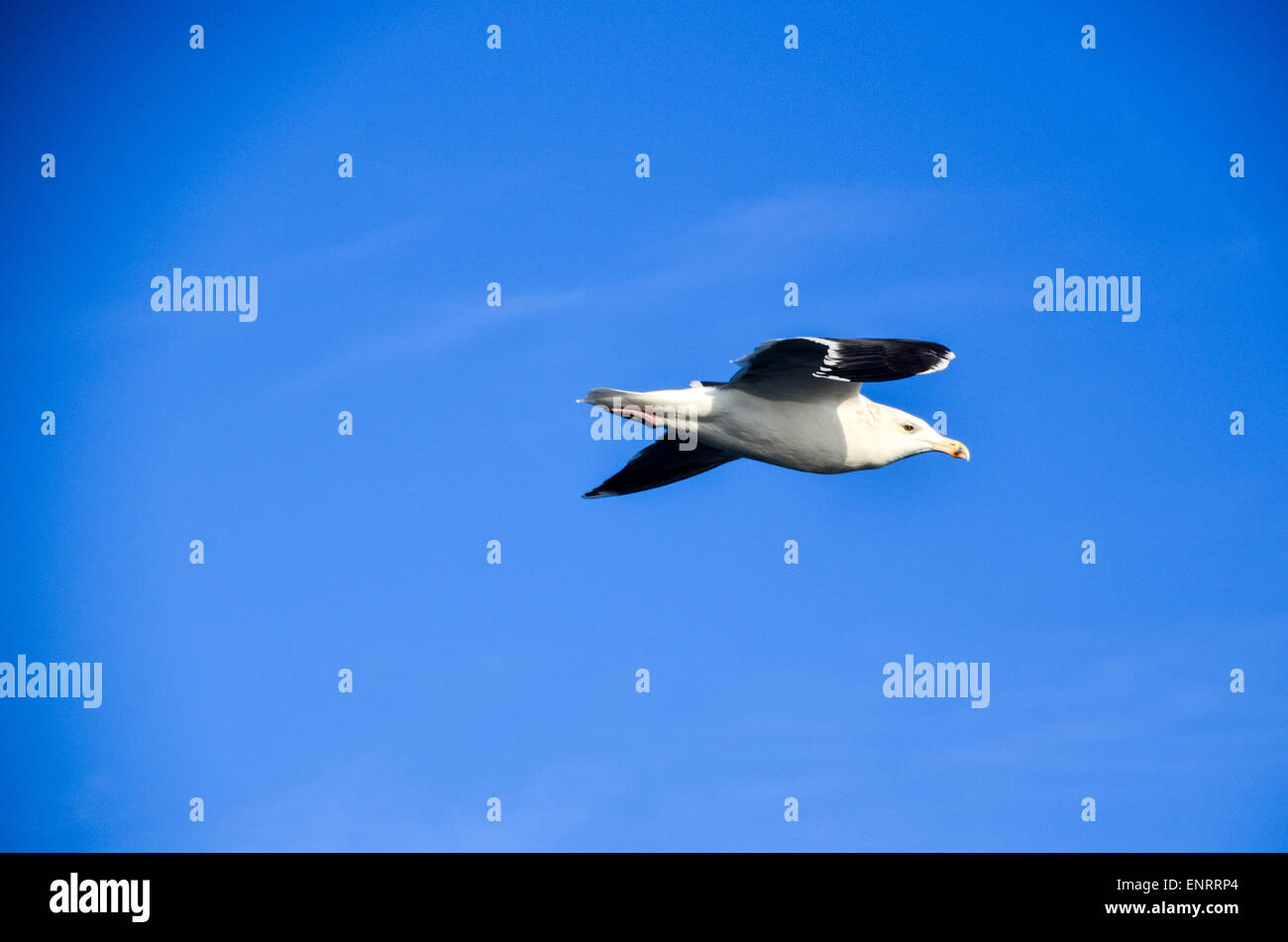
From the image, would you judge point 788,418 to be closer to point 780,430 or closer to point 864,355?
point 780,430

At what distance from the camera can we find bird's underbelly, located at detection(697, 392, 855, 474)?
71.9 feet

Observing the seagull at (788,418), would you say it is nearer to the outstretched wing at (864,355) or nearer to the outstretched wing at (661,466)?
the outstretched wing at (864,355)

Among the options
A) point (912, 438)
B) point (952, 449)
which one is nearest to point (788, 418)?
point (912, 438)

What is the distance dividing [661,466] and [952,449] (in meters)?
4.56

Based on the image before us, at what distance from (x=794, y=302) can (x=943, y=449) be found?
4011 millimetres

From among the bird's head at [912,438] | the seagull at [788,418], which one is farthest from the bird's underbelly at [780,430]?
the bird's head at [912,438]

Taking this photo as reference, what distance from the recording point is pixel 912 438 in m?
22.7

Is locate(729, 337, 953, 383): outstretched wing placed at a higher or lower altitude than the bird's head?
higher

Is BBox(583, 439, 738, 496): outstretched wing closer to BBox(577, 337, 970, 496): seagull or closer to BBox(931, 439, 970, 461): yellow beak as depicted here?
BBox(577, 337, 970, 496): seagull

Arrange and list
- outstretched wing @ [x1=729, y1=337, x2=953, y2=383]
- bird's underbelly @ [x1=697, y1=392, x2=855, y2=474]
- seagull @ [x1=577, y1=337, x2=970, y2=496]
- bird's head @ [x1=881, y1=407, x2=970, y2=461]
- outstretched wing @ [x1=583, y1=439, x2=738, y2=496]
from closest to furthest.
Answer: outstretched wing @ [x1=729, y1=337, x2=953, y2=383] → seagull @ [x1=577, y1=337, x2=970, y2=496] → bird's underbelly @ [x1=697, y1=392, x2=855, y2=474] → bird's head @ [x1=881, y1=407, x2=970, y2=461] → outstretched wing @ [x1=583, y1=439, x2=738, y2=496]

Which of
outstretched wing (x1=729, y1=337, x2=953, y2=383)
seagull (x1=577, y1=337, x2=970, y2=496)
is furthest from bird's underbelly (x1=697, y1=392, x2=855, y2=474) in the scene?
outstretched wing (x1=729, y1=337, x2=953, y2=383)

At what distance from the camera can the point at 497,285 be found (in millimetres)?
29266

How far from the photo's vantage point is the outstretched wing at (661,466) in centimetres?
2378

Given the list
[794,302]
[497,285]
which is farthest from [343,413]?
[794,302]
